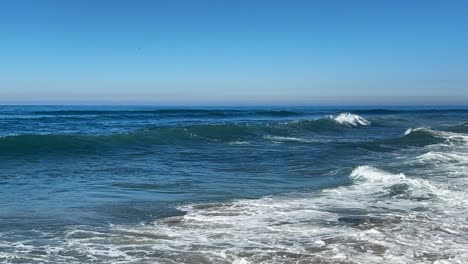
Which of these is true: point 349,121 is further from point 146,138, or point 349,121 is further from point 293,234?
point 293,234

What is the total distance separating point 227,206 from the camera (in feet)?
31.4

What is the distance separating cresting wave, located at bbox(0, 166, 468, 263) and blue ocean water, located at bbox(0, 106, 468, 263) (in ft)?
0.06

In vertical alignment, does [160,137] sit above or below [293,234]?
above

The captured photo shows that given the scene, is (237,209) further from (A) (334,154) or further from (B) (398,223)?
(A) (334,154)

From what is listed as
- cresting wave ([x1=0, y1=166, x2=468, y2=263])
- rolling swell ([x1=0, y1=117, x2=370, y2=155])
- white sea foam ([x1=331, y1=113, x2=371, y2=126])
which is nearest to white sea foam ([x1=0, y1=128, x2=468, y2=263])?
cresting wave ([x1=0, y1=166, x2=468, y2=263])

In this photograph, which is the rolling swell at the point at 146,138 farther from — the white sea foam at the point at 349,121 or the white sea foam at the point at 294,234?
the white sea foam at the point at 294,234

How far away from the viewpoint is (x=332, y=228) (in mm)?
7930

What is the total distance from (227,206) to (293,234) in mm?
2206

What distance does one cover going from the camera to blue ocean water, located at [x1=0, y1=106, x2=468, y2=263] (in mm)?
6762

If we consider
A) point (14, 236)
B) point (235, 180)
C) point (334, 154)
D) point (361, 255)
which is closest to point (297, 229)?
point (361, 255)

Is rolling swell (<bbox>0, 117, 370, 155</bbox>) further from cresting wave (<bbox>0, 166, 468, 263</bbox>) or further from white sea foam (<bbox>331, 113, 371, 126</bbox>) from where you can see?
cresting wave (<bbox>0, 166, 468, 263</bbox>)

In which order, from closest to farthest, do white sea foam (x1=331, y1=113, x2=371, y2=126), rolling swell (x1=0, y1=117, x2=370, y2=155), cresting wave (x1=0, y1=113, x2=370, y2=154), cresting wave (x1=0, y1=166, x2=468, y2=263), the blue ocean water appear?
cresting wave (x1=0, y1=166, x2=468, y2=263), the blue ocean water, rolling swell (x1=0, y1=117, x2=370, y2=155), cresting wave (x1=0, y1=113, x2=370, y2=154), white sea foam (x1=331, y1=113, x2=371, y2=126)

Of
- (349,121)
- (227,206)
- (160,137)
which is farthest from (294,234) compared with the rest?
(349,121)

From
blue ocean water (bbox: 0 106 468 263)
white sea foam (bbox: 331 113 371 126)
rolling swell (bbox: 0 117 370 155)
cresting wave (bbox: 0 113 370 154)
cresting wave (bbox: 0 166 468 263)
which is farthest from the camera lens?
white sea foam (bbox: 331 113 371 126)
